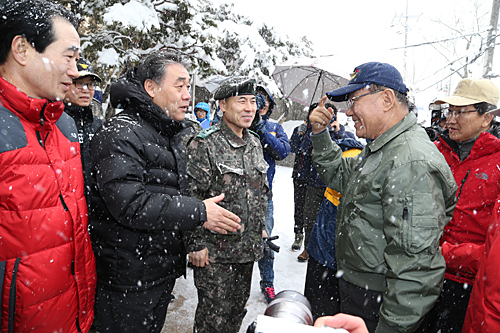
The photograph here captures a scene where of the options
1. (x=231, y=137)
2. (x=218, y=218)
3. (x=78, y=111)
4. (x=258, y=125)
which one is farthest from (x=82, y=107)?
(x=258, y=125)

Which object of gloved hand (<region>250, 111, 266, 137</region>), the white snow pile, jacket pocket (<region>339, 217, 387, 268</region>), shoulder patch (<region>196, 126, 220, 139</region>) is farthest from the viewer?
the white snow pile

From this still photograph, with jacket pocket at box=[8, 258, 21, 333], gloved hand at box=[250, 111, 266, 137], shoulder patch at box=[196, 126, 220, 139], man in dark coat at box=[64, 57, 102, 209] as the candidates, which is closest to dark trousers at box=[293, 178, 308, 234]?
gloved hand at box=[250, 111, 266, 137]

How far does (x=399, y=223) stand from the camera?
150 cm

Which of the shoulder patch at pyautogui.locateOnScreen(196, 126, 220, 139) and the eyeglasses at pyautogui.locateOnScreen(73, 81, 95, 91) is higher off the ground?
the eyeglasses at pyautogui.locateOnScreen(73, 81, 95, 91)

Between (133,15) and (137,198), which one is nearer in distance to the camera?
(137,198)

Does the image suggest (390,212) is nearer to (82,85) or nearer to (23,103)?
(23,103)

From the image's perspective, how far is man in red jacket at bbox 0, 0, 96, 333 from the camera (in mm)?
1342

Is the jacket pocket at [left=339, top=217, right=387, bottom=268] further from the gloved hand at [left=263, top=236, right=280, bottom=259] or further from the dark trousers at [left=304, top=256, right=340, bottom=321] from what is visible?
the gloved hand at [left=263, top=236, right=280, bottom=259]

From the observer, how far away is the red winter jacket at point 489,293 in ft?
4.42

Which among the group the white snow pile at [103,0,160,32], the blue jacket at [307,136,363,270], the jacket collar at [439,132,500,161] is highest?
the white snow pile at [103,0,160,32]

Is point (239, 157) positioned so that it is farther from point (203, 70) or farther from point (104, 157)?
point (203, 70)

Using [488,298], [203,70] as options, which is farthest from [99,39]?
[488,298]

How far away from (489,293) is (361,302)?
69 cm

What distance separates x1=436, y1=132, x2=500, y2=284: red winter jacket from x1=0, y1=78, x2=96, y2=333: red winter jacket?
8.13 feet
